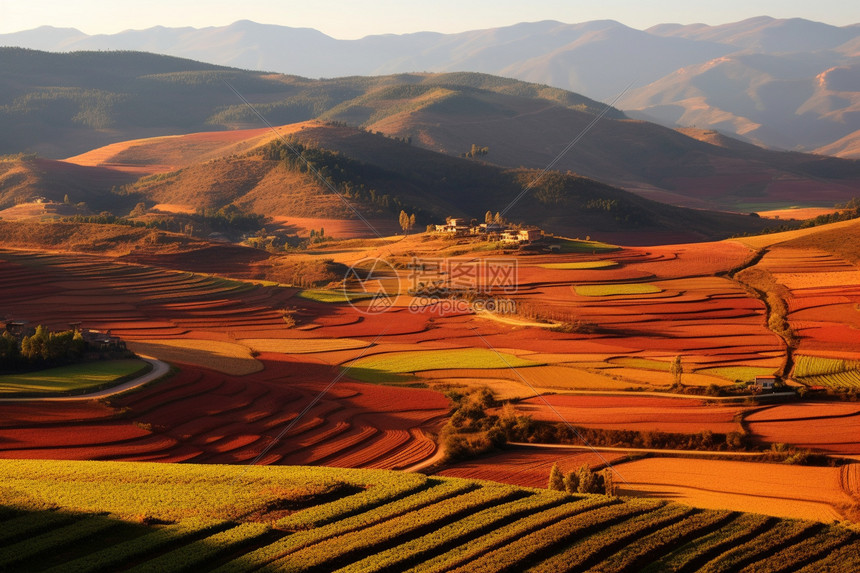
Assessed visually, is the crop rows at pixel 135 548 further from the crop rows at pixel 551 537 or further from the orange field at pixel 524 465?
the orange field at pixel 524 465

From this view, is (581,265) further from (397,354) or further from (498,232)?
(397,354)

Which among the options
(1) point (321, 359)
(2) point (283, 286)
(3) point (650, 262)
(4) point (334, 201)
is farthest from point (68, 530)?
(4) point (334, 201)

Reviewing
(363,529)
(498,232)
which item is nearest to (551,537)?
(363,529)

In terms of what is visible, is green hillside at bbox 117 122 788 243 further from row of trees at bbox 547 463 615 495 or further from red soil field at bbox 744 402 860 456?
row of trees at bbox 547 463 615 495

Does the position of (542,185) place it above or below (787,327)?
above

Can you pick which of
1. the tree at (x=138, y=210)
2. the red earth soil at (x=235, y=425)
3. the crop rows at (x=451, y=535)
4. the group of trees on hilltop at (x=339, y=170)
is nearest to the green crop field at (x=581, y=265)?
the red earth soil at (x=235, y=425)

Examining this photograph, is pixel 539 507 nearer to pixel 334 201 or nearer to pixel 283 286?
pixel 283 286
